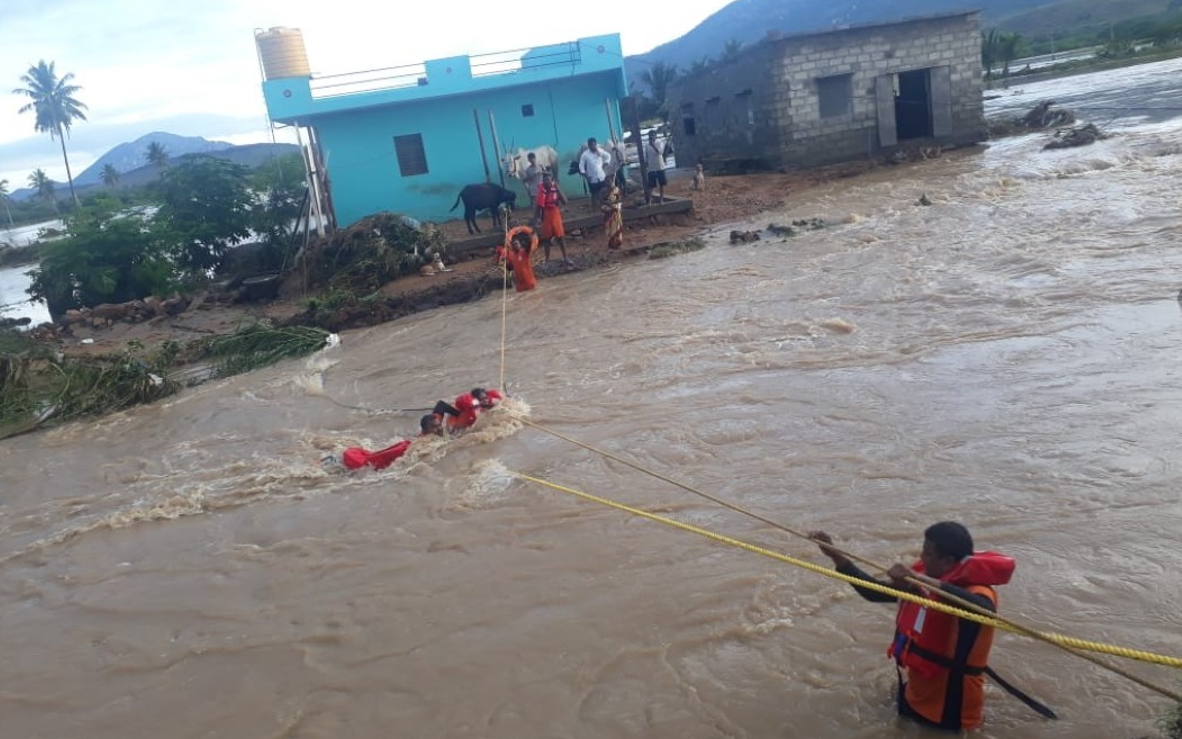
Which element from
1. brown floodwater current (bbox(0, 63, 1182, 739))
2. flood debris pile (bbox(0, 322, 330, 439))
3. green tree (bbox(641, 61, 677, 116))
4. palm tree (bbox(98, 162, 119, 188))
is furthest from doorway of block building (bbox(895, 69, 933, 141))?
palm tree (bbox(98, 162, 119, 188))

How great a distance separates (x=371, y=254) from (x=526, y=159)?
520 cm

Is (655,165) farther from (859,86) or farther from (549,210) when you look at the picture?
(859,86)

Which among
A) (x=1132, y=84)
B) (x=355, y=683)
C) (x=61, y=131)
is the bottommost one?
(x=355, y=683)

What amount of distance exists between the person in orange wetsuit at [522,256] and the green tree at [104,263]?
398 inches

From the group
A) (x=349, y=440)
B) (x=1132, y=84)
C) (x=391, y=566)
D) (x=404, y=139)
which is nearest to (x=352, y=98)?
(x=404, y=139)

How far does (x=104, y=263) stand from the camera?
19.7 m

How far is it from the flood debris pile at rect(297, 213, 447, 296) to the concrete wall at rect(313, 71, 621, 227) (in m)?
3.25

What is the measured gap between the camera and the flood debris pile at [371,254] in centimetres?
1595

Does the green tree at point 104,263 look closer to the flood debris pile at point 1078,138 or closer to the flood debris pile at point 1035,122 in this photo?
the flood debris pile at point 1078,138

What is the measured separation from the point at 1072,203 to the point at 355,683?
13027 millimetres

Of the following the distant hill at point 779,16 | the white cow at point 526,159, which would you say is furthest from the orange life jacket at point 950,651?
the distant hill at point 779,16

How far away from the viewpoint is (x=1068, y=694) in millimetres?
3473

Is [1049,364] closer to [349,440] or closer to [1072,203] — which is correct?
[349,440]

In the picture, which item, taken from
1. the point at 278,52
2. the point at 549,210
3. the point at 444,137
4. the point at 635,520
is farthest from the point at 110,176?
the point at 635,520
